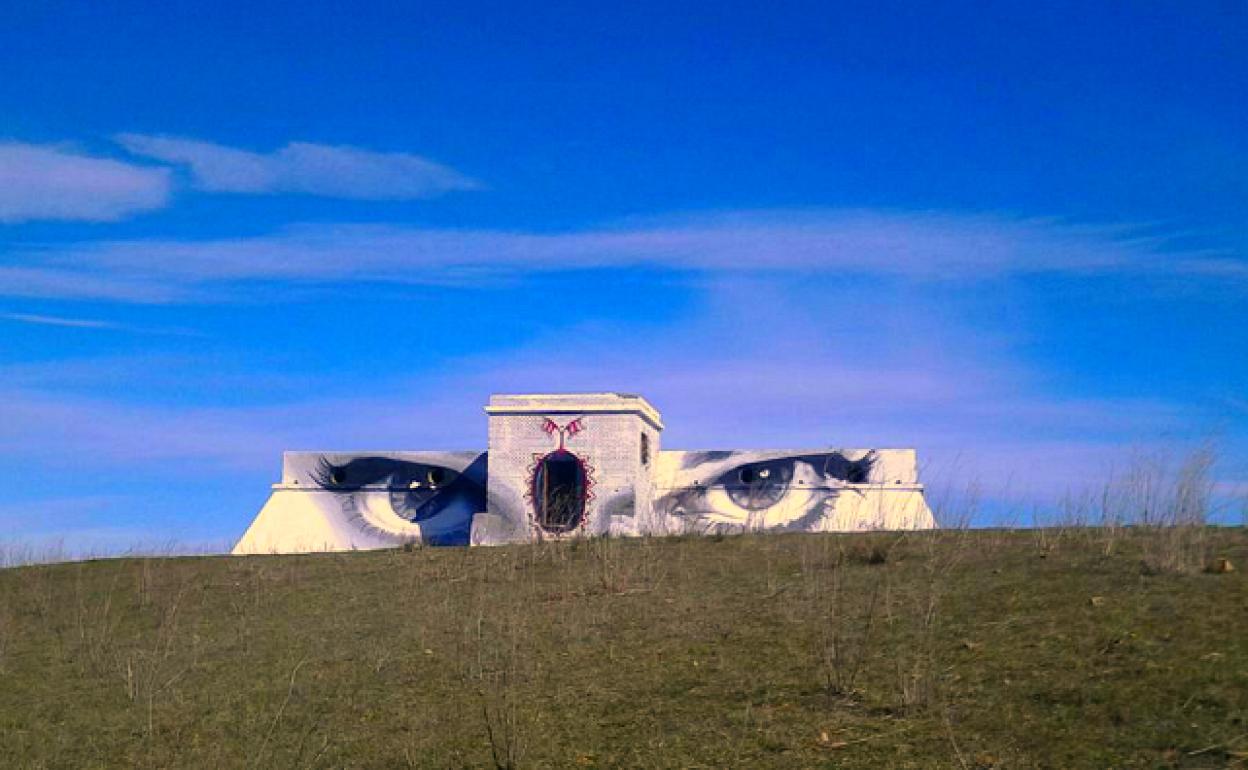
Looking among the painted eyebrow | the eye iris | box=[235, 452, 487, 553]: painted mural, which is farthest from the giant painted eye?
the painted eyebrow

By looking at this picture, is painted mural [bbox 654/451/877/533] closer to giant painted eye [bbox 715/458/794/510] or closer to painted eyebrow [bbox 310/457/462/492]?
giant painted eye [bbox 715/458/794/510]

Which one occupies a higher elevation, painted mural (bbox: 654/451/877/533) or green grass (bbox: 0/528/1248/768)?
painted mural (bbox: 654/451/877/533)

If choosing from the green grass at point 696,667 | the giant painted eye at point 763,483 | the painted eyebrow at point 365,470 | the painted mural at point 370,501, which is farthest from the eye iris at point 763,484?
the green grass at point 696,667

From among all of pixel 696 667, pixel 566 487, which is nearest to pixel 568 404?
pixel 566 487

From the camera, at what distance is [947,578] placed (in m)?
11.0

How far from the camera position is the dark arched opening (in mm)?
29000

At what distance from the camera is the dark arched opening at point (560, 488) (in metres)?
29.0

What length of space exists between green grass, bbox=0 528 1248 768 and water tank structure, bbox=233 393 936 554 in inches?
553

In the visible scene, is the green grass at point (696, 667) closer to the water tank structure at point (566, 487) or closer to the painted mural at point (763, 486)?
the water tank structure at point (566, 487)

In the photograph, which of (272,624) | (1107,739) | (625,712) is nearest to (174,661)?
(272,624)

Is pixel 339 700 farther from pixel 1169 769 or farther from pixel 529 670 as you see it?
pixel 1169 769

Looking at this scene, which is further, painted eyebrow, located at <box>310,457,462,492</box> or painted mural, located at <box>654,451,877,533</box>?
painted eyebrow, located at <box>310,457,462,492</box>

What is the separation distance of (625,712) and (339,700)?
2.66 m

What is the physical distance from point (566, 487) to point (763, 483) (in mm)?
5257
